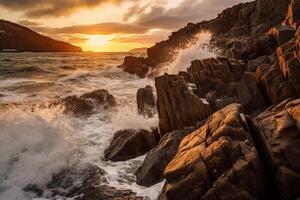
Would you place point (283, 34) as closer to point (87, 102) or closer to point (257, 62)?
point (257, 62)

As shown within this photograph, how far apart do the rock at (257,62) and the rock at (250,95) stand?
2039mm

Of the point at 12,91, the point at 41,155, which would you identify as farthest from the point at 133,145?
the point at 12,91

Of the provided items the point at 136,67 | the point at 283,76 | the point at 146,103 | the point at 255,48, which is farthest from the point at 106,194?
the point at 136,67

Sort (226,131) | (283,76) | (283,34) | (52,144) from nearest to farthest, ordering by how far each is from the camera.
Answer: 1. (226,131)
2. (283,76)
3. (52,144)
4. (283,34)

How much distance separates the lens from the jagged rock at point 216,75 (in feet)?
55.7

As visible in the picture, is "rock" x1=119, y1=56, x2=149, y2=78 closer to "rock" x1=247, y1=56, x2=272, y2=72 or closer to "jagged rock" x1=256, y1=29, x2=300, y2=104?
"rock" x1=247, y1=56, x2=272, y2=72

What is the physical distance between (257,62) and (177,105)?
19.0ft

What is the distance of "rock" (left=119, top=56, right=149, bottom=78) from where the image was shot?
45219 millimetres

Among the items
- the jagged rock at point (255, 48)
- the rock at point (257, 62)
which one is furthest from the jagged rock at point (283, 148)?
the jagged rock at point (255, 48)

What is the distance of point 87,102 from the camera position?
24.2 meters

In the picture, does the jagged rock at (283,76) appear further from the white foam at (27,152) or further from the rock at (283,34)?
the white foam at (27,152)

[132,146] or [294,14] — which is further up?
[294,14]

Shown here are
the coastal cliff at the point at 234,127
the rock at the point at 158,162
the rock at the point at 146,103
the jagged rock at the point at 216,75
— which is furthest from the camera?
the rock at the point at 146,103

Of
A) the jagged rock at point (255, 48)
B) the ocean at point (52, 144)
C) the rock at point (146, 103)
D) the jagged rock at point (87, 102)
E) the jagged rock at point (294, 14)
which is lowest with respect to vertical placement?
the ocean at point (52, 144)
